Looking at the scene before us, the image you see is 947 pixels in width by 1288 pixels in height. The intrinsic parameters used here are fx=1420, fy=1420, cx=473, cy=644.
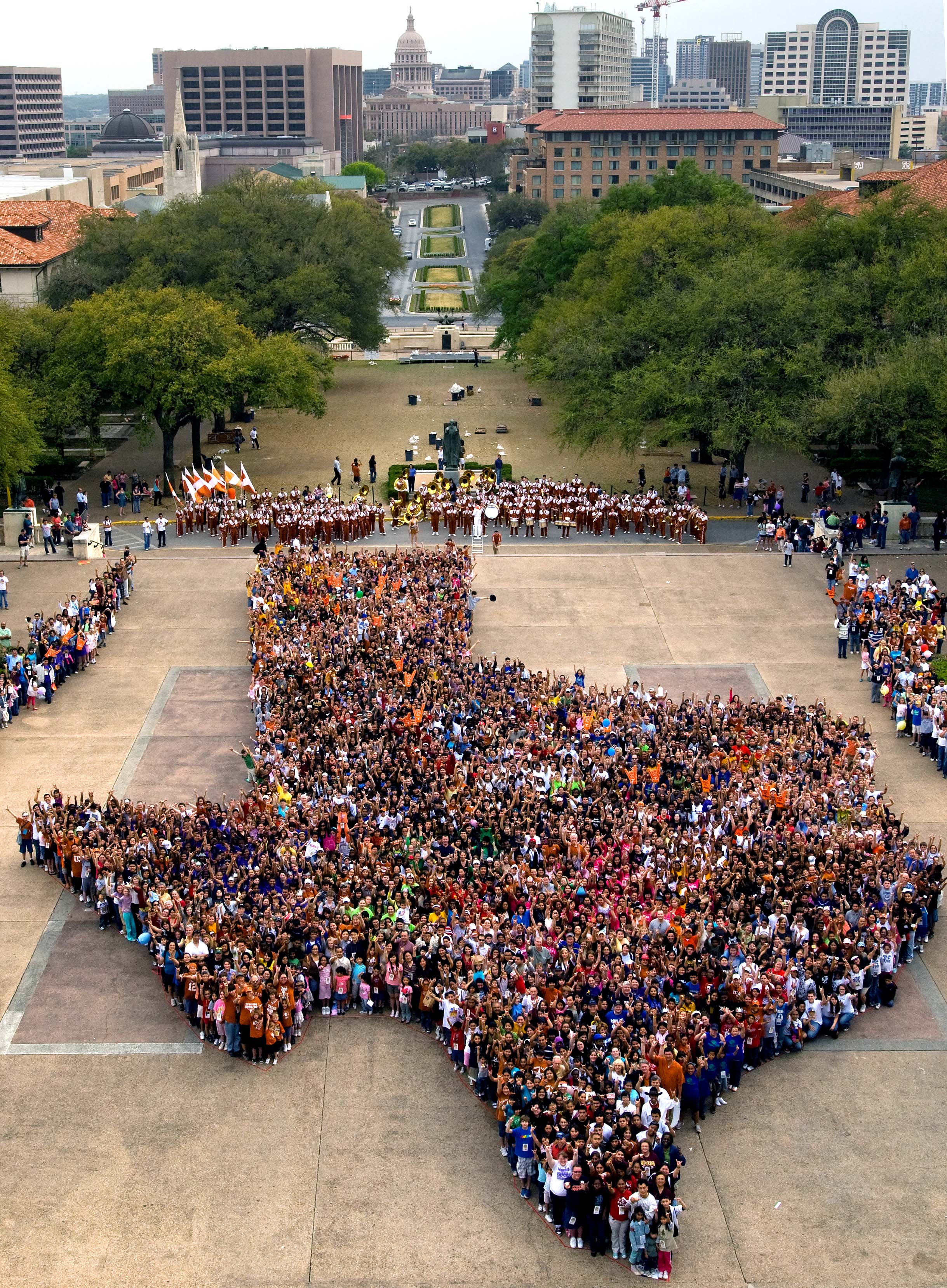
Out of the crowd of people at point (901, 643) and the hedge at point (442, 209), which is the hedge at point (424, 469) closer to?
the crowd of people at point (901, 643)

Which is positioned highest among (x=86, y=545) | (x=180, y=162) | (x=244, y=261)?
(x=180, y=162)

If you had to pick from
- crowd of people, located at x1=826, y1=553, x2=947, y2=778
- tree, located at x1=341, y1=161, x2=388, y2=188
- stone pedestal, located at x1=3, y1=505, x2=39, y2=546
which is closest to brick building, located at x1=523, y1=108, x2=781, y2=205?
tree, located at x1=341, y1=161, x2=388, y2=188

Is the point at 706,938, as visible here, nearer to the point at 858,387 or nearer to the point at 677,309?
the point at 858,387

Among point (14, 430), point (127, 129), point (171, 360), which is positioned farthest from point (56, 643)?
point (127, 129)

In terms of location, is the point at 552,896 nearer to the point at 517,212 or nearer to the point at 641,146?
the point at 517,212

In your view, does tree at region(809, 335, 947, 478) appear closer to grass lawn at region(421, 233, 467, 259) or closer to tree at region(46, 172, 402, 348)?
tree at region(46, 172, 402, 348)

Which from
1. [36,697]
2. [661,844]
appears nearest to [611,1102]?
[661,844]

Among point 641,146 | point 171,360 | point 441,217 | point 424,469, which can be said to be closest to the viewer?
point 171,360
